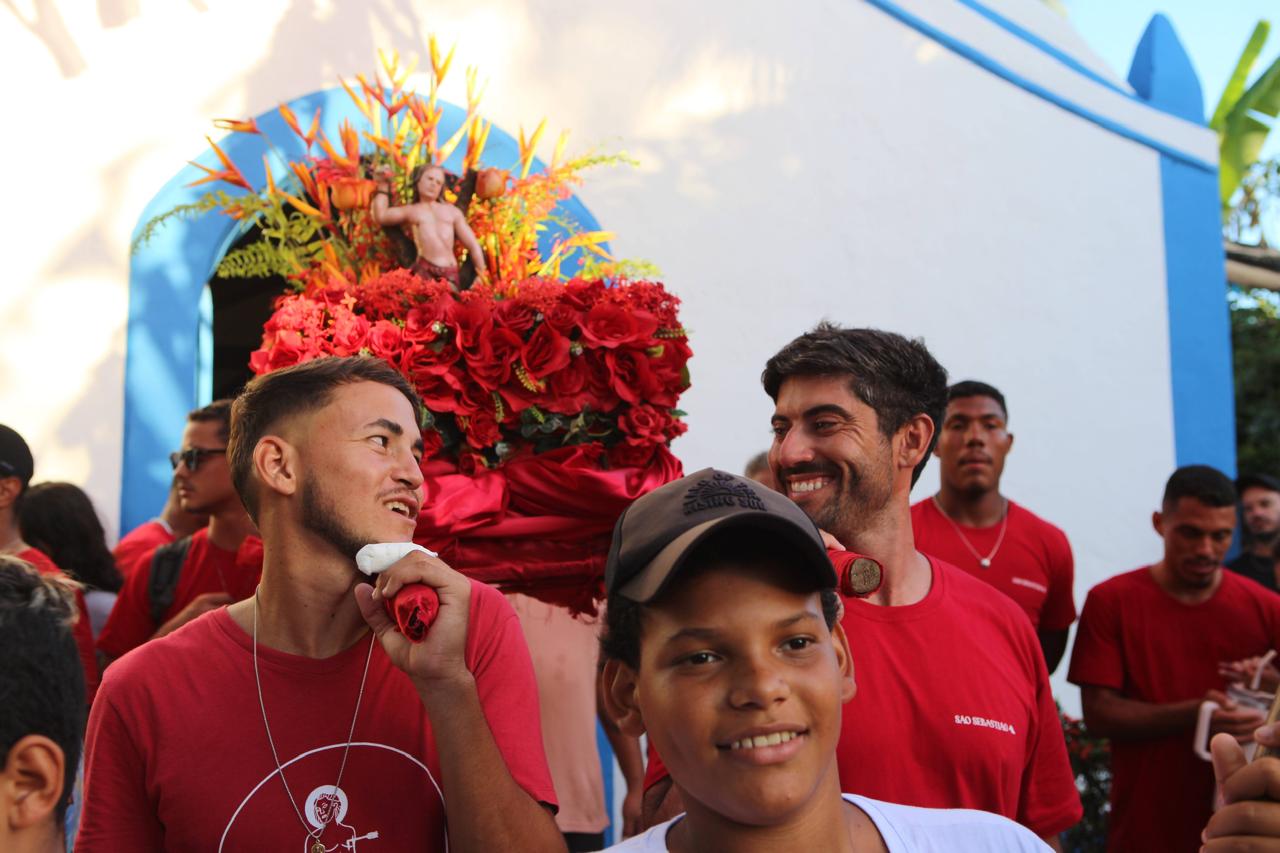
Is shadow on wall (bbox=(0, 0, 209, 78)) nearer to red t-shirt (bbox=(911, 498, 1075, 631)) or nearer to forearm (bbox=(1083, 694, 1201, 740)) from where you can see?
red t-shirt (bbox=(911, 498, 1075, 631))

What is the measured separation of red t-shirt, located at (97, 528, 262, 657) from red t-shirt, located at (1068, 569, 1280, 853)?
2774 mm

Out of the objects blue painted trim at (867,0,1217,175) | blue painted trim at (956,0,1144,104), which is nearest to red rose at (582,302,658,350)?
blue painted trim at (867,0,1217,175)

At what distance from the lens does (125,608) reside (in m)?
3.91

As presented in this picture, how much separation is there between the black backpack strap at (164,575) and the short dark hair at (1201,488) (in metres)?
3.34

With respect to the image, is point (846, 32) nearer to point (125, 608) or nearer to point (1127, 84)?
point (1127, 84)

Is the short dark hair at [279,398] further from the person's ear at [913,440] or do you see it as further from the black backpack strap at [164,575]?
the black backpack strap at [164,575]

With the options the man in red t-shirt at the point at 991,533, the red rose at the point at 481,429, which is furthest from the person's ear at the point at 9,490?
the man in red t-shirt at the point at 991,533

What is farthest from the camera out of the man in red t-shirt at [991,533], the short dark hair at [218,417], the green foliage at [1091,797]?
the green foliage at [1091,797]

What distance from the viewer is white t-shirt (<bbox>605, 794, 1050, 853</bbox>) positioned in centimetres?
183

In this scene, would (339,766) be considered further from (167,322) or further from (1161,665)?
(167,322)

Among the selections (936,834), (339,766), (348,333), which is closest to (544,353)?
(348,333)

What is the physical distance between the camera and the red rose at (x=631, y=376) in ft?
10.6

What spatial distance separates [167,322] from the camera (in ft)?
16.8

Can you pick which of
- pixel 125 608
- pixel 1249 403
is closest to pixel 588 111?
pixel 125 608
